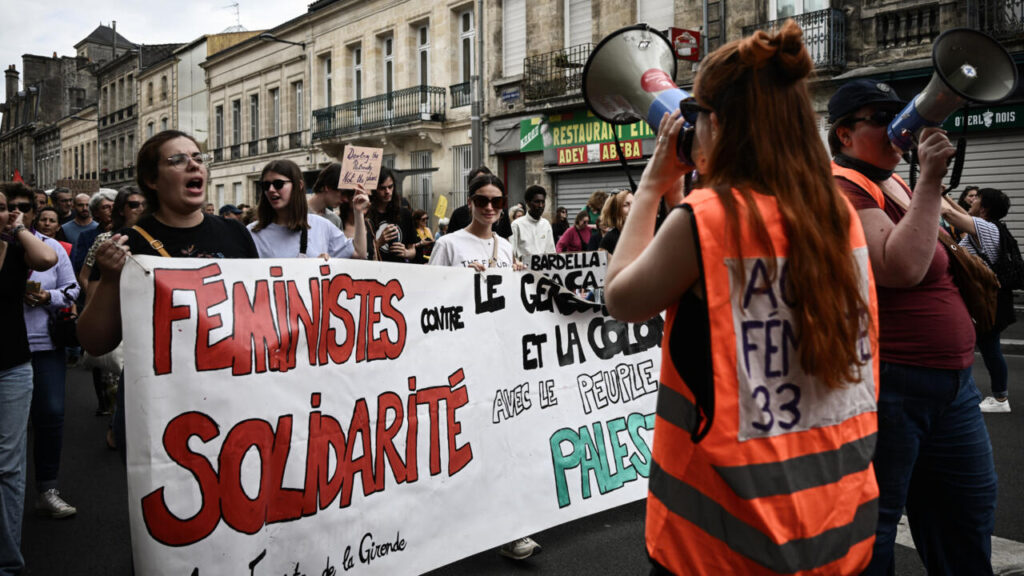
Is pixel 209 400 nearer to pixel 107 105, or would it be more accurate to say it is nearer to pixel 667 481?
pixel 667 481

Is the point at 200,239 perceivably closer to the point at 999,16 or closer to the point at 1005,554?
the point at 1005,554

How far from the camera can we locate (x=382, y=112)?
25.8 meters

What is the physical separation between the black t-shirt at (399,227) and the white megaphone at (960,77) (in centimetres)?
399

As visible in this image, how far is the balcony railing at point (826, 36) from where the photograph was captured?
48.3 ft

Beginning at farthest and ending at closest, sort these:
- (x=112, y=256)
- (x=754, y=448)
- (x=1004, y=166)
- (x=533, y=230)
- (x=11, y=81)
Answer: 1. (x=11, y=81)
2. (x=1004, y=166)
3. (x=533, y=230)
4. (x=112, y=256)
5. (x=754, y=448)

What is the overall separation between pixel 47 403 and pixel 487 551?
2.60 metres

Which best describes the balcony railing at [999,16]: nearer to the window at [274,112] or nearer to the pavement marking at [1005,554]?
the pavement marking at [1005,554]

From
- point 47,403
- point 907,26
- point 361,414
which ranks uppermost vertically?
point 907,26

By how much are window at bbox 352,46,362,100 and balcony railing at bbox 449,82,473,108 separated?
215 inches

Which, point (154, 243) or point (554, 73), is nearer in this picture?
point (154, 243)

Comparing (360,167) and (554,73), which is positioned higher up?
(554,73)

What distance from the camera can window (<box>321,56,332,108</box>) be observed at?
2894cm

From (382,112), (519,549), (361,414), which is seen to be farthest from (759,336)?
(382,112)

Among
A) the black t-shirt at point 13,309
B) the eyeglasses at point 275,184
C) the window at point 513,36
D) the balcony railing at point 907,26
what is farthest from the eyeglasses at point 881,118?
the window at point 513,36
